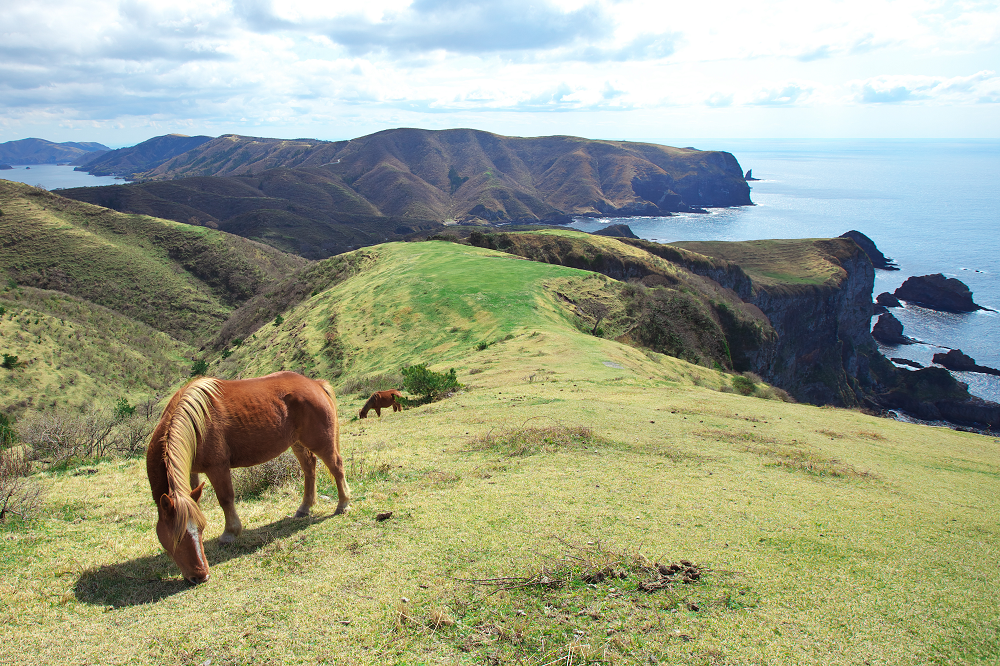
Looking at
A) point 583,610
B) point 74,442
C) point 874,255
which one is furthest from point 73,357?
point 874,255

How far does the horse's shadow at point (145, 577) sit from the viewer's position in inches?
214

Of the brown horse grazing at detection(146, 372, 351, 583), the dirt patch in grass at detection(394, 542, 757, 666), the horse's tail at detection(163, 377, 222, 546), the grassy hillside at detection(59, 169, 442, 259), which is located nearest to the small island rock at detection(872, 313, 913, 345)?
the dirt patch in grass at detection(394, 542, 757, 666)

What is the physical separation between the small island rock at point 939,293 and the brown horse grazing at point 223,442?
402ft

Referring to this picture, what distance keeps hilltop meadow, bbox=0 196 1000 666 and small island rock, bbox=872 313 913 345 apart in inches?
3520

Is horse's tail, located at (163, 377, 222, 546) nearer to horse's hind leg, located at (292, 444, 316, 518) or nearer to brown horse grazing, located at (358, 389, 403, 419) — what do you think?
horse's hind leg, located at (292, 444, 316, 518)

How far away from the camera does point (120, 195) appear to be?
461 ft

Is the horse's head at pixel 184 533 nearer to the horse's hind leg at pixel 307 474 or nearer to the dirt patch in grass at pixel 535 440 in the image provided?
the horse's hind leg at pixel 307 474

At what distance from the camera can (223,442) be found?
21.3 ft

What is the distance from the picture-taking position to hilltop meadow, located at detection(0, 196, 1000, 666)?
489 centimetres

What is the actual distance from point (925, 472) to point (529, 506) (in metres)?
10.1

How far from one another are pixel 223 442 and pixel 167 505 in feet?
3.65

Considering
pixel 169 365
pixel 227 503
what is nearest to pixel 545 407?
pixel 227 503

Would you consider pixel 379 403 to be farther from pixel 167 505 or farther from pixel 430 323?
pixel 430 323

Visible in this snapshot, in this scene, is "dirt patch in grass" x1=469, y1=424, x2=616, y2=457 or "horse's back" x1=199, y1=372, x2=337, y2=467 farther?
"dirt patch in grass" x1=469, y1=424, x2=616, y2=457
